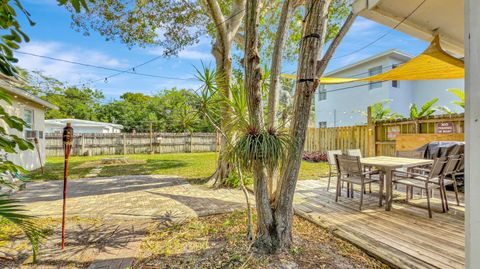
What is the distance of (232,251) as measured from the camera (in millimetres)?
2602

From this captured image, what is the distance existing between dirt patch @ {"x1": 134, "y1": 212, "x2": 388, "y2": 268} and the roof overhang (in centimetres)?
283

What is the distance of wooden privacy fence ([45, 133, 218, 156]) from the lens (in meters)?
13.9

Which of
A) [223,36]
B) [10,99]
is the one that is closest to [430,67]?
[223,36]

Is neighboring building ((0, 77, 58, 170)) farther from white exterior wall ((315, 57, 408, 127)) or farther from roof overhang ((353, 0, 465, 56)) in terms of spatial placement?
white exterior wall ((315, 57, 408, 127))

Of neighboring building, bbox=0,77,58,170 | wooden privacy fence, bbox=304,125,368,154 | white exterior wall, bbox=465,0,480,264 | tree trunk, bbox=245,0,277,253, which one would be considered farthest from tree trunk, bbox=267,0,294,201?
neighboring building, bbox=0,77,58,170

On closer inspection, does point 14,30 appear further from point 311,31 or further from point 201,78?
point 311,31

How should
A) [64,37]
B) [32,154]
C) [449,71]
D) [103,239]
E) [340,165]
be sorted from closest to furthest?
[103,239] → [340,165] → [449,71] → [32,154] → [64,37]

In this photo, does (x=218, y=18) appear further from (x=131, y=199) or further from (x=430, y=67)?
(x=430, y=67)

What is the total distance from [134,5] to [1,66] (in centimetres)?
636

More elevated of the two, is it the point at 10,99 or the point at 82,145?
the point at 10,99

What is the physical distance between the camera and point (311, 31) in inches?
96.6

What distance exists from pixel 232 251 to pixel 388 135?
7.80 metres

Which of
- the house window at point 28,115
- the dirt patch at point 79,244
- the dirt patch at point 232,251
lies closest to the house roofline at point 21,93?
the house window at point 28,115

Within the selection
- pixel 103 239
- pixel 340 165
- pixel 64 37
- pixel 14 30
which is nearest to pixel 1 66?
pixel 14 30
